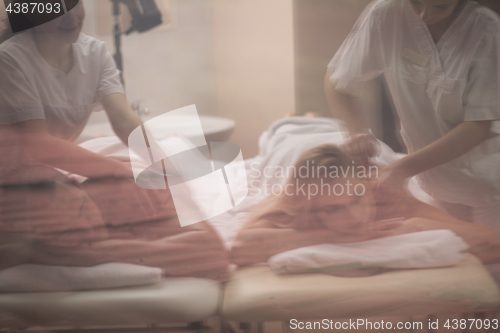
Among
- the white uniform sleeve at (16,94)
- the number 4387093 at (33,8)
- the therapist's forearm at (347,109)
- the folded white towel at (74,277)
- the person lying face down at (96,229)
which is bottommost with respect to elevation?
the folded white towel at (74,277)

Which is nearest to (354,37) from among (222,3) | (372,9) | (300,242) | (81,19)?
(372,9)

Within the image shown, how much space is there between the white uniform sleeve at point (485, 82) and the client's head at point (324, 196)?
0.72 feet

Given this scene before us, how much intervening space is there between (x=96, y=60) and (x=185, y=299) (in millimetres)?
469

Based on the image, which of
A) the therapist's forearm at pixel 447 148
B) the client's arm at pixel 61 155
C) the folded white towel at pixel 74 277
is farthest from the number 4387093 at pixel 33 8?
the therapist's forearm at pixel 447 148

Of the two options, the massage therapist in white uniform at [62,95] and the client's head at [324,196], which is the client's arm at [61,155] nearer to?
the massage therapist in white uniform at [62,95]

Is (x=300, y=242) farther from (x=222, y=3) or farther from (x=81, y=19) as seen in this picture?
(x=81, y=19)

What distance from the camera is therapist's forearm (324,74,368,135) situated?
0.64 metres

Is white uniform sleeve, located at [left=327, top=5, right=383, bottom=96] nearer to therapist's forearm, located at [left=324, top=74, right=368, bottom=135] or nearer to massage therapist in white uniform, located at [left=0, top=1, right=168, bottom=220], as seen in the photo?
therapist's forearm, located at [left=324, top=74, right=368, bottom=135]

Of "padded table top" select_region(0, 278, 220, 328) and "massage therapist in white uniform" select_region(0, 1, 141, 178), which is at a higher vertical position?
"massage therapist in white uniform" select_region(0, 1, 141, 178)

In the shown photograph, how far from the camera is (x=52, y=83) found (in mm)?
631

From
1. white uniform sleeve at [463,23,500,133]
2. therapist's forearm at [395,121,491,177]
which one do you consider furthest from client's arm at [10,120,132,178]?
white uniform sleeve at [463,23,500,133]

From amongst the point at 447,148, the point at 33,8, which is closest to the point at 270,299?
the point at 447,148

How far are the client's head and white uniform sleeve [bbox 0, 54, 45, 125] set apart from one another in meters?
0.46

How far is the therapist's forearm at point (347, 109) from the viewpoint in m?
0.64
